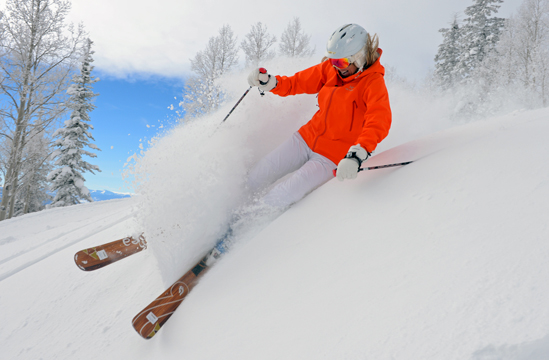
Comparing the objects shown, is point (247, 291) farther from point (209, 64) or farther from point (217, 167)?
point (209, 64)

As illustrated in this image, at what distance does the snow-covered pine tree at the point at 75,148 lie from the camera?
43.4 ft

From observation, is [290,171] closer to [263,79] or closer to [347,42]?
[263,79]

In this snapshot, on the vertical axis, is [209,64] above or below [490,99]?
above

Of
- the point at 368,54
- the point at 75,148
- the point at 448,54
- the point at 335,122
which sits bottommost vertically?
the point at 448,54

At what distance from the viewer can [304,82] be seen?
2.50m

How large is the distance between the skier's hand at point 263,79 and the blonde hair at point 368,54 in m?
0.80

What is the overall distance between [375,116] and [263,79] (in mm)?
1176

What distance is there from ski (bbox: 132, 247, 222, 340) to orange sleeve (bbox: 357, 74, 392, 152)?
1325mm

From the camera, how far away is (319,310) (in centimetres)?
103

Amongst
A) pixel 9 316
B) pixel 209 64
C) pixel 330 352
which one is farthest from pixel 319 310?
pixel 209 64

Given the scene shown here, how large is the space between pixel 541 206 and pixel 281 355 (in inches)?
41.4

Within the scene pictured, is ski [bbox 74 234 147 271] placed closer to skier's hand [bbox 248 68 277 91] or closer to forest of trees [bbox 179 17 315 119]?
skier's hand [bbox 248 68 277 91]

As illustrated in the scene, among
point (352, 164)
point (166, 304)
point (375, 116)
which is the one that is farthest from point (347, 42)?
point (166, 304)

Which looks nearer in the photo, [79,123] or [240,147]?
[240,147]
